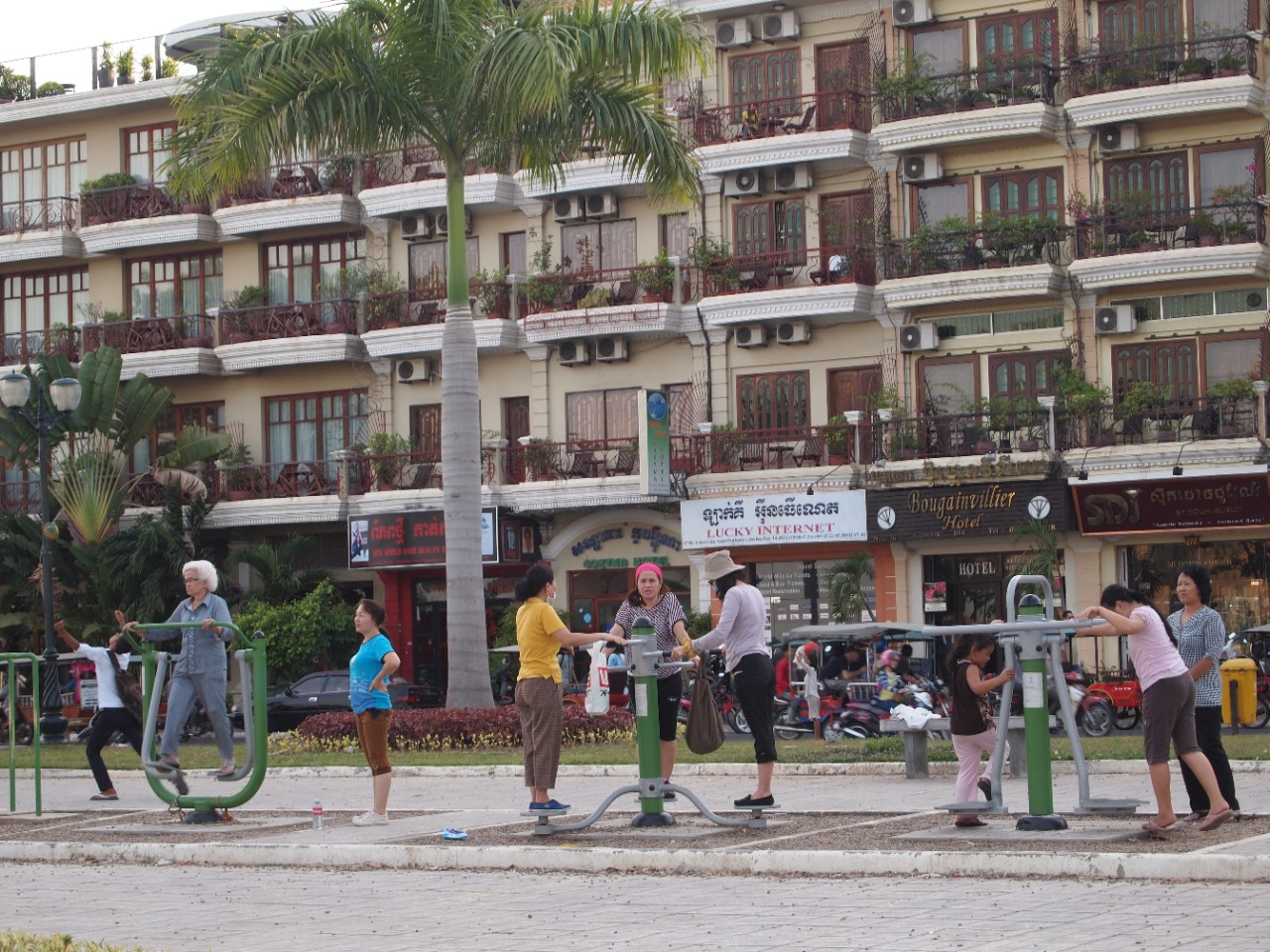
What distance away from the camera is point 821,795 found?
18016 mm

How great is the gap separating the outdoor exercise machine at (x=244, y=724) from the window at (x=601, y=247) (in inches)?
1048

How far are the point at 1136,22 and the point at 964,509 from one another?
31.2ft

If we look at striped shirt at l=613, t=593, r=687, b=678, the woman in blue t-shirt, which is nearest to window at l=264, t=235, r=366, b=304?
the woman in blue t-shirt

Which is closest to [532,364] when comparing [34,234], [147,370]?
[147,370]

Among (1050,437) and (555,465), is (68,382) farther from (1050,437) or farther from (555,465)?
(1050,437)

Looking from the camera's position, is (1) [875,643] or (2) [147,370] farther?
(2) [147,370]

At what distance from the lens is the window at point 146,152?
1864 inches

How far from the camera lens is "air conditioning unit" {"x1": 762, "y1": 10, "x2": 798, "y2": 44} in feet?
134

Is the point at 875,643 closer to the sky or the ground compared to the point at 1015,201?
closer to the ground

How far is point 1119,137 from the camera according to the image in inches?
1467

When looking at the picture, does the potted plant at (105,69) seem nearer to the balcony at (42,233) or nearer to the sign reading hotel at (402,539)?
the balcony at (42,233)

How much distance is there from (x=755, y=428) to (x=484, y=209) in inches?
314

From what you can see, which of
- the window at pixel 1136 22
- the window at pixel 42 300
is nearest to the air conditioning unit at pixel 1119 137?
the window at pixel 1136 22

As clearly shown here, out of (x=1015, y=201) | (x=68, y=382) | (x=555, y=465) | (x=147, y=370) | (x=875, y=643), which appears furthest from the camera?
(x=147, y=370)
